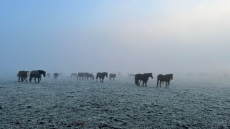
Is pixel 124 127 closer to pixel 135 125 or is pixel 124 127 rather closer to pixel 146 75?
pixel 135 125

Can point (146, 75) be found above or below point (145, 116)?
above

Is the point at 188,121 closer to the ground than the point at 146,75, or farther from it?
closer to the ground

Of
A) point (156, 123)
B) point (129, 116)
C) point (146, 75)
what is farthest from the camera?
point (146, 75)

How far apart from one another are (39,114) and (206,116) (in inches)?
406

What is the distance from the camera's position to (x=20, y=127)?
6434mm

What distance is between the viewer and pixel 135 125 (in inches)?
269

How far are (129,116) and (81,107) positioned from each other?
369 centimetres

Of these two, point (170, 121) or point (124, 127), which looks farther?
point (170, 121)

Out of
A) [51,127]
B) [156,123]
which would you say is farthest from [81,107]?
[156,123]

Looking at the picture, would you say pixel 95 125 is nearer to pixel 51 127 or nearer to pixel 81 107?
pixel 51 127

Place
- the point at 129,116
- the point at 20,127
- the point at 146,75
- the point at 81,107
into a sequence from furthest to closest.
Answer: the point at 146,75 < the point at 81,107 < the point at 129,116 < the point at 20,127

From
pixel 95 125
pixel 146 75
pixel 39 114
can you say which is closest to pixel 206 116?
pixel 95 125

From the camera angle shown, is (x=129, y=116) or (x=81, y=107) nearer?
(x=129, y=116)

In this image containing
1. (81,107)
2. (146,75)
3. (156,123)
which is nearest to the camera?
(156,123)
